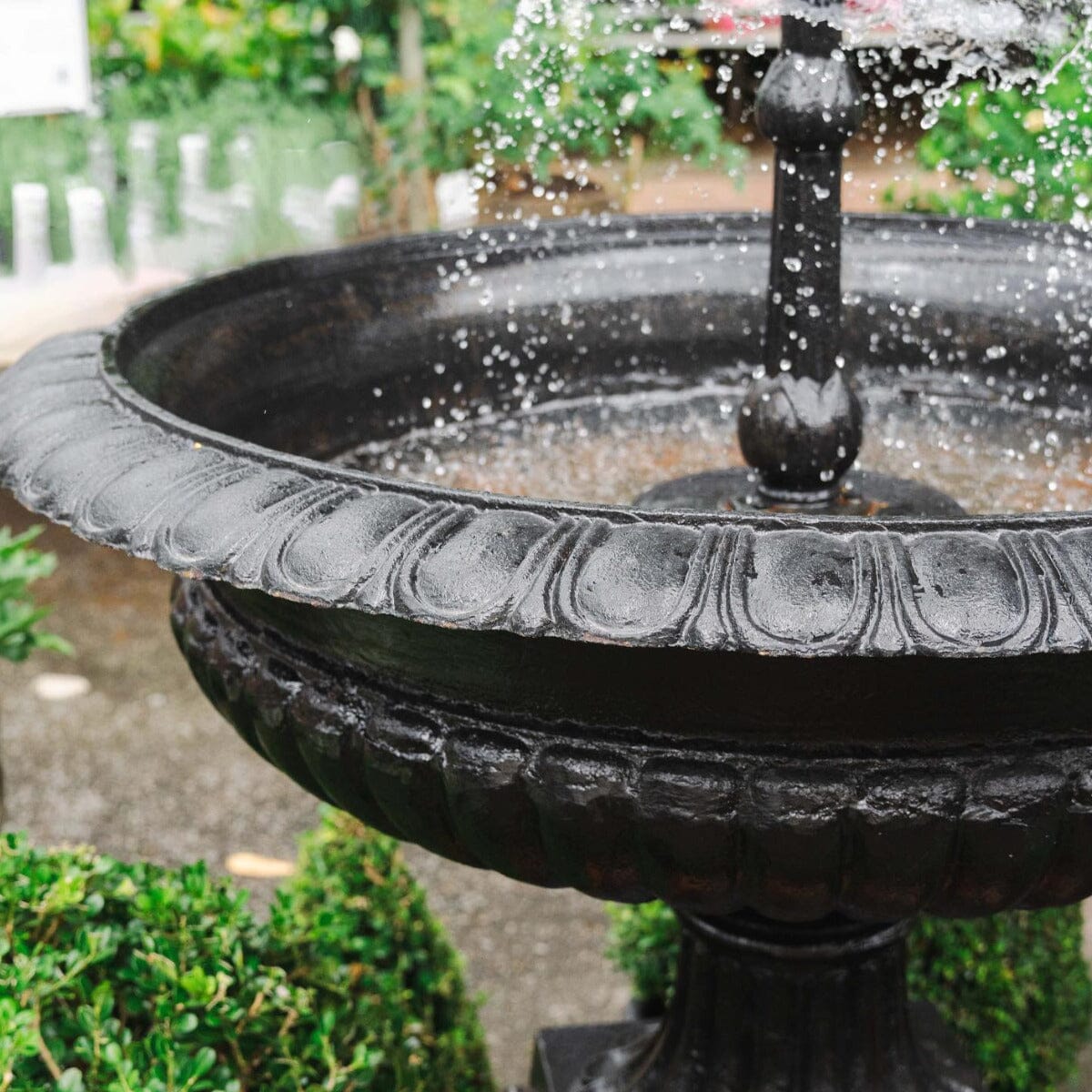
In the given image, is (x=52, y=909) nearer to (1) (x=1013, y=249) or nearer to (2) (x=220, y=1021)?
(2) (x=220, y=1021)

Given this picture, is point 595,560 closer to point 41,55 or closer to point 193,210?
point 41,55

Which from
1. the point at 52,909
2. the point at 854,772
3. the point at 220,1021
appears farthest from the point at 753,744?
the point at 52,909

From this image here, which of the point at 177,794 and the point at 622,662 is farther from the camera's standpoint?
the point at 177,794

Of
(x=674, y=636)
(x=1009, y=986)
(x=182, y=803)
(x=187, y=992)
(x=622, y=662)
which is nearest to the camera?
(x=674, y=636)

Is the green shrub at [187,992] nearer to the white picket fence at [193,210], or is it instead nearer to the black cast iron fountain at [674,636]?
the black cast iron fountain at [674,636]

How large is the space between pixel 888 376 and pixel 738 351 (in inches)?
8.7

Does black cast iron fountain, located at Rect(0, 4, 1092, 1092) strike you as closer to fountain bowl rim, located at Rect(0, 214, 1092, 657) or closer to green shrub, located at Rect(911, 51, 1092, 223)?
fountain bowl rim, located at Rect(0, 214, 1092, 657)

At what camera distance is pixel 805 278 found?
156 centimetres

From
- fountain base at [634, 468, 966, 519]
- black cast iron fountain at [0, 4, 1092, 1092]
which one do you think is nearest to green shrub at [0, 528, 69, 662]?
black cast iron fountain at [0, 4, 1092, 1092]

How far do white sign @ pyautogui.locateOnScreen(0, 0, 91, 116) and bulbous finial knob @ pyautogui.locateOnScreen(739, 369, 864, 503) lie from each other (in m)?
3.15

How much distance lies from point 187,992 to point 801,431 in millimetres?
872

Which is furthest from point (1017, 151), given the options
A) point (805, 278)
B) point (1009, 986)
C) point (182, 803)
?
point (182, 803)

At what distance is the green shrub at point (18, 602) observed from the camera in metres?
2.32

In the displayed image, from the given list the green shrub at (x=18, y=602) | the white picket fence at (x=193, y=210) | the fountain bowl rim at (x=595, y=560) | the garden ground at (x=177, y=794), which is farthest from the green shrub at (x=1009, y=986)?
the white picket fence at (x=193, y=210)
